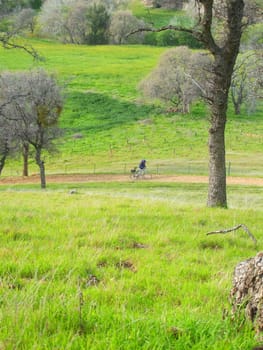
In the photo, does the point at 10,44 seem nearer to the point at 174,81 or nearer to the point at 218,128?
the point at 218,128

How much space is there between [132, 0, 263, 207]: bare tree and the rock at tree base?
9462 millimetres

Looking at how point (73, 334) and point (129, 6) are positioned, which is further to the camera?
point (129, 6)

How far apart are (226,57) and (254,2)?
235 centimetres

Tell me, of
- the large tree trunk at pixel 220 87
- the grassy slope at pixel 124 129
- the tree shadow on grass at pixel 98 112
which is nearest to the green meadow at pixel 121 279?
the large tree trunk at pixel 220 87

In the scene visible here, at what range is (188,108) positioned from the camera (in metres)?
74.1

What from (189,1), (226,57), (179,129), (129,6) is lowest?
(179,129)

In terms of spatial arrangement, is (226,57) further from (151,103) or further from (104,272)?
(151,103)

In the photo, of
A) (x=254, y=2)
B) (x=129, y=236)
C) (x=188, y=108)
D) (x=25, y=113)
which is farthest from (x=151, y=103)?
(x=129, y=236)

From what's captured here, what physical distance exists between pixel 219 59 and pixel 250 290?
395 inches

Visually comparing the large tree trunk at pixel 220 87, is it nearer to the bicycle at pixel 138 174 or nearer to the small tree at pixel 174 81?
the bicycle at pixel 138 174

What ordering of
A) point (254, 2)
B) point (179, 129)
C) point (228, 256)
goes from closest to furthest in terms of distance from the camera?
point (228, 256), point (254, 2), point (179, 129)

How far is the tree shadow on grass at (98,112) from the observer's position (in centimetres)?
7012

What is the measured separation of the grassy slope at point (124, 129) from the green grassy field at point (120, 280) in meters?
35.9

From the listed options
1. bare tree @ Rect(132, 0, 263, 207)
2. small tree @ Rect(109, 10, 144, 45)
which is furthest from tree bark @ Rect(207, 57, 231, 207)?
small tree @ Rect(109, 10, 144, 45)
